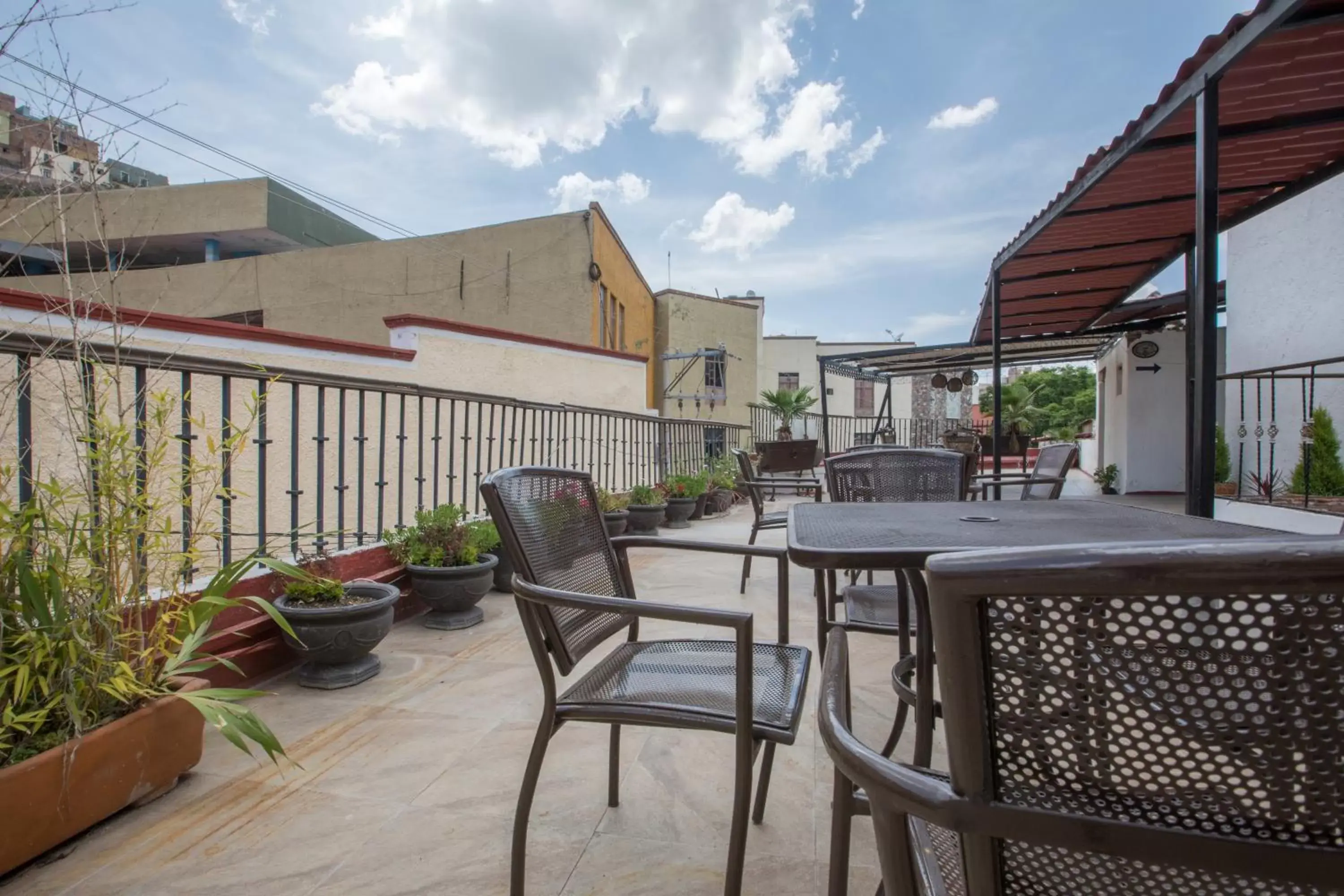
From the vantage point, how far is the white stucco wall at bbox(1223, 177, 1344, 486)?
4.42m

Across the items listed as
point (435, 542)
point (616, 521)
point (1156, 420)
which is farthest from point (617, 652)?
point (1156, 420)

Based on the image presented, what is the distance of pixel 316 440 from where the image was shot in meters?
2.97

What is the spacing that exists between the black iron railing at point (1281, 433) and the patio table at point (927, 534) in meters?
2.31

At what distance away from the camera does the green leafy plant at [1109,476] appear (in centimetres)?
845

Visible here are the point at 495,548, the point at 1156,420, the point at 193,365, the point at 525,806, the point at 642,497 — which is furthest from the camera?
the point at 1156,420

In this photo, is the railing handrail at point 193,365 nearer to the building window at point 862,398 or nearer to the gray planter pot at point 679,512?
the gray planter pot at point 679,512

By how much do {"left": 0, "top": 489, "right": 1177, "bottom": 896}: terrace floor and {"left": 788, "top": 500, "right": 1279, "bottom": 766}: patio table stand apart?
17.3 inches

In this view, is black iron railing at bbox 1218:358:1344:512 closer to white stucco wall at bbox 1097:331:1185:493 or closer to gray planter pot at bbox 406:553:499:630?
white stucco wall at bbox 1097:331:1185:493

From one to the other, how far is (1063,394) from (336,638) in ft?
141

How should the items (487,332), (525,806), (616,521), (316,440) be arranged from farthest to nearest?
(487,332), (616,521), (316,440), (525,806)

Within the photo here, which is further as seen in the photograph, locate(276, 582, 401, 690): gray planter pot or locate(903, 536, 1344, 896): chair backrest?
locate(276, 582, 401, 690): gray planter pot

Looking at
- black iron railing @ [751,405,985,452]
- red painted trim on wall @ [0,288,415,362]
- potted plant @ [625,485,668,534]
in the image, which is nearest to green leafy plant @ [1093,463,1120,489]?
black iron railing @ [751,405,985,452]

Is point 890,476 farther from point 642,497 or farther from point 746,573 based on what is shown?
point 642,497

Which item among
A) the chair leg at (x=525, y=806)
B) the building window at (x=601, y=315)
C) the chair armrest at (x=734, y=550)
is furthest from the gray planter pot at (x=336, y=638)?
the building window at (x=601, y=315)
